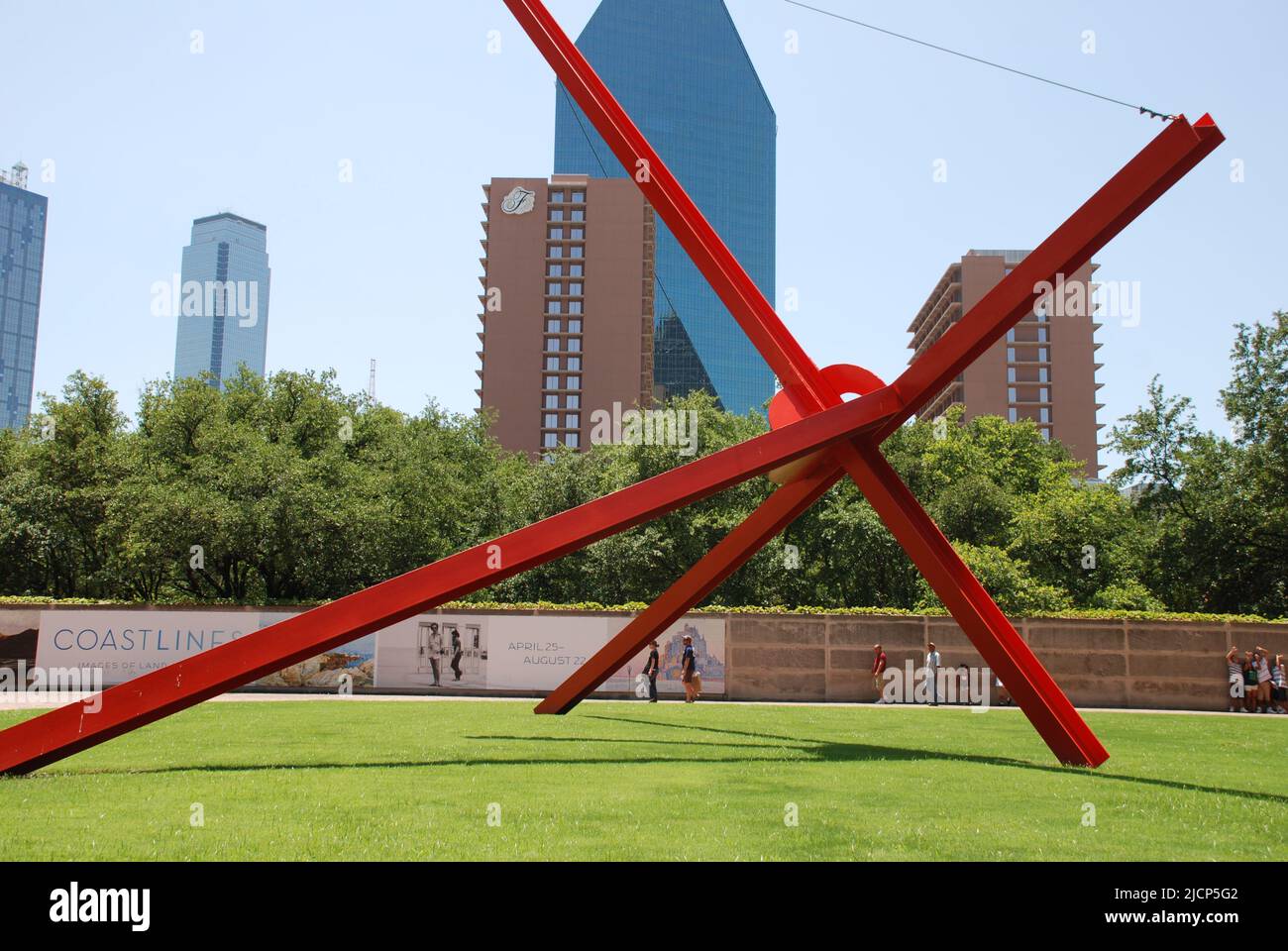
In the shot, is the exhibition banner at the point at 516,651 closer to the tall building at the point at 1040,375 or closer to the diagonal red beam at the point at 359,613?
the diagonal red beam at the point at 359,613

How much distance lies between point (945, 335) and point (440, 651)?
62.4 feet

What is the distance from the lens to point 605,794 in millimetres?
9445

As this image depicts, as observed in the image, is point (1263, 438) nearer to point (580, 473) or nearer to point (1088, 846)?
point (580, 473)

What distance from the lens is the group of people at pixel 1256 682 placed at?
84.5ft

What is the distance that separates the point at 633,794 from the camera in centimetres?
948

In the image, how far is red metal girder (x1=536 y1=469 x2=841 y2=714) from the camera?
14500mm

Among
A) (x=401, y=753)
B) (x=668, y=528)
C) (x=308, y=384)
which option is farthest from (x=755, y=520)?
(x=308, y=384)

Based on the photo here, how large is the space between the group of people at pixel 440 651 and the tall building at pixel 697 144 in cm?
11992

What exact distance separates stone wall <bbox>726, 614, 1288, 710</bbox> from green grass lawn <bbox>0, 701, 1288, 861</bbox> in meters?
9.70
